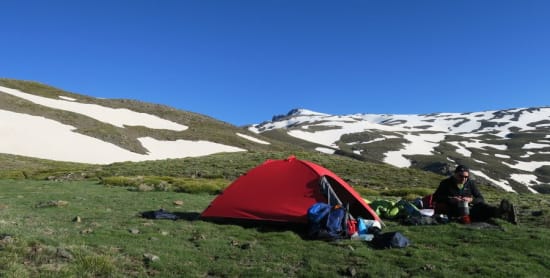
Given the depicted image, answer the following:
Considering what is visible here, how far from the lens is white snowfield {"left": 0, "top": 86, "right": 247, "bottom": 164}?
2447 inches

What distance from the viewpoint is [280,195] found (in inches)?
619

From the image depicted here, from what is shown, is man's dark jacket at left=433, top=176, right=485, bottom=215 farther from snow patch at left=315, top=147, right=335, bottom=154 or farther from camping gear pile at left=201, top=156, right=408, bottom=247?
snow patch at left=315, top=147, right=335, bottom=154

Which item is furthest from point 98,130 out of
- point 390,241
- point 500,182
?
point 500,182

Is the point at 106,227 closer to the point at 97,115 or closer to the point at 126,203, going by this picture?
the point at 126,203

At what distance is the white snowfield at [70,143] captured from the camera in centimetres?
6216

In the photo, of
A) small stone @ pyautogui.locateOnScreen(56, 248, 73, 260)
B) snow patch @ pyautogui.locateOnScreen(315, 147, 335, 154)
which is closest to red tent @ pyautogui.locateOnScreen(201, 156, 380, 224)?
small stone @ pyautogui.locateOnScreen(56, 248, 73, 260)

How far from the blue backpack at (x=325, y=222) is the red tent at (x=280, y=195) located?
0.83 meters

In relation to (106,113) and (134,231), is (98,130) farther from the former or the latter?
(134,231)

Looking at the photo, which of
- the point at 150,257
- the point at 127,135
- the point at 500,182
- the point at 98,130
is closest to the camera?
the point at 150,257

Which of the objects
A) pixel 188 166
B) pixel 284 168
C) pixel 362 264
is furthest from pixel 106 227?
pixel 188 166

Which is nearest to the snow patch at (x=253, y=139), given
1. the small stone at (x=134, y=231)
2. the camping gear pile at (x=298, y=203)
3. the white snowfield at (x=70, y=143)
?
the white snowfield at (x=70, y=143)

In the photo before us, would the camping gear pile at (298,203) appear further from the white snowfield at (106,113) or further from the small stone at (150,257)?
the white snowfield at (106,113)

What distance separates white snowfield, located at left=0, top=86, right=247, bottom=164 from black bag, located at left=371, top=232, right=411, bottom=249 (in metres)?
56.8

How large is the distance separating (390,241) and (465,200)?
17.9 feet
